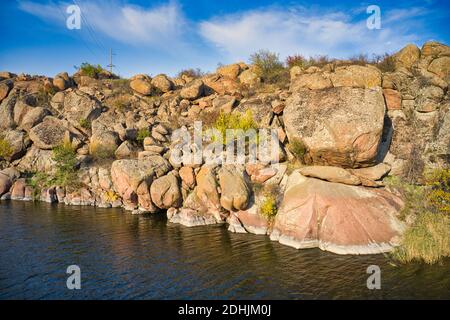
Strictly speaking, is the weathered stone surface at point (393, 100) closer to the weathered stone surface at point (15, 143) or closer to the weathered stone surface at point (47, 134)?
the weathered stone surface at point (47, 134)

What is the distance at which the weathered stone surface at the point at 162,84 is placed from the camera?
4363 centimetres

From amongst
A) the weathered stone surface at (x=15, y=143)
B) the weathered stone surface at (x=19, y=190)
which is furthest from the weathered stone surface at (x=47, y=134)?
the weathered stone surface at (x=19, y=190)

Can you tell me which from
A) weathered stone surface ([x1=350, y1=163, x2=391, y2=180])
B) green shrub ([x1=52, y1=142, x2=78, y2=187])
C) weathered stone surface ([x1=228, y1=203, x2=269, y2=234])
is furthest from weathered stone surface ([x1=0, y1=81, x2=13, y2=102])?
weathered stone surface ([x1=350, y1=163, x2=391, y2=180])

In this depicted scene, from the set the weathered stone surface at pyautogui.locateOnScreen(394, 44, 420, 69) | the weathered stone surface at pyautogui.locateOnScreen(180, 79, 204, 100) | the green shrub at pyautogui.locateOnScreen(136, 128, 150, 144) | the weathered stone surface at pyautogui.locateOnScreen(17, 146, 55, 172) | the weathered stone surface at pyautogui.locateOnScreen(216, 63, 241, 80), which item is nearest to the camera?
the weathered stone surface at pyautogui.locateOnScreen(394, 44, 420, 69)

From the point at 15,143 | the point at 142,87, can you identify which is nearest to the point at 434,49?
the point at 142,87

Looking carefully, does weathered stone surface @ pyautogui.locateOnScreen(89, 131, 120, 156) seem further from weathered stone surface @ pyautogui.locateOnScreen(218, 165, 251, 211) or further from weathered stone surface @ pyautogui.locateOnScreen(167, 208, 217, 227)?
weathered stone surface @ pyautogui.locateOnScreen(218, 165, 251, 211)

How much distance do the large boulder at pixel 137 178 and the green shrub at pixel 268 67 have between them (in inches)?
688

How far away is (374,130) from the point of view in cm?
1955

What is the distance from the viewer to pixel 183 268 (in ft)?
48.3

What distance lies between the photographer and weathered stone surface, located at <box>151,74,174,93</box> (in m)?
43.6

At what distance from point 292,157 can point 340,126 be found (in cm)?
450

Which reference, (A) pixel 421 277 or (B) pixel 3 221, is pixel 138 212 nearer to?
(B) pixel 3 221

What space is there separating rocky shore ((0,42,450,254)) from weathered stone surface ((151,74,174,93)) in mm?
7031
